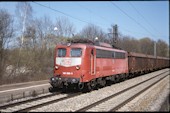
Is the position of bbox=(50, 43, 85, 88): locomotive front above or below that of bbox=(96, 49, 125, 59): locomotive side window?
below

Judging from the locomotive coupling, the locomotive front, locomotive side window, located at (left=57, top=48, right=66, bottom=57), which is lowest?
the locomotive coupling

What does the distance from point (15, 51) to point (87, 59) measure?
1213cm

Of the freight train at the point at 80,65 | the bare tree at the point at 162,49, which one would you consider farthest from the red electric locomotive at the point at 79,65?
the bare tree at the point at 162,49

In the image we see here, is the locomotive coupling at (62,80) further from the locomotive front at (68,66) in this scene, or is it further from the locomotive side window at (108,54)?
the locomotive side window at (108,54)

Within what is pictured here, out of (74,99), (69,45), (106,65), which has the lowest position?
(74,99)

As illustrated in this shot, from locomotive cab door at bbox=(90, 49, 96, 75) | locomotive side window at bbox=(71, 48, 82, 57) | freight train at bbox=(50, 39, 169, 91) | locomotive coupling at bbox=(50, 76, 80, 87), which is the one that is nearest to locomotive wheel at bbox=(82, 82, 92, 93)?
freight train at bbox=(50, 39, 169, 91)

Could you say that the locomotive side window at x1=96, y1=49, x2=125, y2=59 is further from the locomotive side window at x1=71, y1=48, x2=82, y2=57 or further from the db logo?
the db logo

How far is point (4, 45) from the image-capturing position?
24000 mm

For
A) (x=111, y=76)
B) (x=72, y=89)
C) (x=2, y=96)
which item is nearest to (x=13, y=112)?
(x=2, y=96)

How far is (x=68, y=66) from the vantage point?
15.9 metres

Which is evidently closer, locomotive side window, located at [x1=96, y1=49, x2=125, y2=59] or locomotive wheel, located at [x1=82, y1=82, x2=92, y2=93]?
locomotive wheel, located at [x1=82, y1=82, x2=92, y2=93]

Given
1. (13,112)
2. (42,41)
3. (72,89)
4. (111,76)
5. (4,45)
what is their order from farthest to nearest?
(42,41), (4,45), (111,76), (72,89), (13,112)

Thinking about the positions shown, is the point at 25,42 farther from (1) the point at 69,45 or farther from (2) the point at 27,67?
(1) the point at 69,45

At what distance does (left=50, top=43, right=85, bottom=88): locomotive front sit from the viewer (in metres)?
15.6
